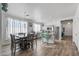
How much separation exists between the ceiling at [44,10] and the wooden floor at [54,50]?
1.96ft

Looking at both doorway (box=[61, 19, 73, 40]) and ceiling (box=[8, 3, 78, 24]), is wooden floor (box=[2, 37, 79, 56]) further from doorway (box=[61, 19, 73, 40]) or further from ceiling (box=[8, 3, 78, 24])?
ceiling (box=[8, 3, 78, 24])

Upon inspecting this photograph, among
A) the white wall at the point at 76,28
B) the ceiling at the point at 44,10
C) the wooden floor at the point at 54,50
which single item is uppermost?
the ceiling at the point at 44,10

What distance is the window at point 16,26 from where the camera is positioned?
10.00 feet

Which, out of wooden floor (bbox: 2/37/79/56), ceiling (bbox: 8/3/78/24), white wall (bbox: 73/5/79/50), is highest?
ceiling (bbox: 8/3/78/24)

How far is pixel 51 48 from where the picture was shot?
306cm

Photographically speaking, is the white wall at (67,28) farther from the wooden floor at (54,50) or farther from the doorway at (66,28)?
the wooden floor at (54,50)

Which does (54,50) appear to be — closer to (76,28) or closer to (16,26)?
(76,28)

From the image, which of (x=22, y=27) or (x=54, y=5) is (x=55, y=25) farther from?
(x=22, y=27)

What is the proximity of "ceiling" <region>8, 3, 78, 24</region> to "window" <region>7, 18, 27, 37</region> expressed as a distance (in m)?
0.17

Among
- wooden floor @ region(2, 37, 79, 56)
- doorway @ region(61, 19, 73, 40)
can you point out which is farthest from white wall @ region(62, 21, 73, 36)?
wooden floor @ region(2, 37, 79, 56)

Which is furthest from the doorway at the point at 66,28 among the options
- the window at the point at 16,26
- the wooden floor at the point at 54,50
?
the window at the point at 16,26

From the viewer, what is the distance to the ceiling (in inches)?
117

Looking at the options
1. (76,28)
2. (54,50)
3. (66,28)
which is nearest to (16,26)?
(54,50)

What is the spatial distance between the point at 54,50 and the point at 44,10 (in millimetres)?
1015
